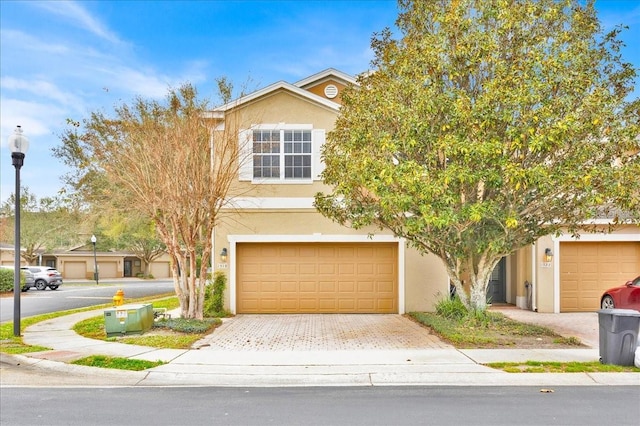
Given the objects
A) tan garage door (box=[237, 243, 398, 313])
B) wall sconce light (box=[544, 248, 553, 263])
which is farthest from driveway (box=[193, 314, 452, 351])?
wall sconce light (box=[544, 248, 553, 263])

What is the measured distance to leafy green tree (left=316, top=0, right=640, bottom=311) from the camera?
9.38 metres

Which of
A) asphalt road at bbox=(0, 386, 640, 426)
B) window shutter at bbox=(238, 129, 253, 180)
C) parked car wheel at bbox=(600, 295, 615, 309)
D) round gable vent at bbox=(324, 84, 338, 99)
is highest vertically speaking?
round gable vent at bbox=(324, 84, 338, 99)

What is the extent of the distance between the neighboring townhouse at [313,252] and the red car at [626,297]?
1.71m

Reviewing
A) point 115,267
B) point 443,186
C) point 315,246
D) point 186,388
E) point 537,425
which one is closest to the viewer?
point 537,425

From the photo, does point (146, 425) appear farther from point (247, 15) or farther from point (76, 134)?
point (76, 134)

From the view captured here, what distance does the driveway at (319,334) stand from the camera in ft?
32.4

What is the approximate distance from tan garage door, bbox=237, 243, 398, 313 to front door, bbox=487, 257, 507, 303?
14.4ft

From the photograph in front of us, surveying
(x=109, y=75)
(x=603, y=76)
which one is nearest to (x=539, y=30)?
(x=603, y=76)

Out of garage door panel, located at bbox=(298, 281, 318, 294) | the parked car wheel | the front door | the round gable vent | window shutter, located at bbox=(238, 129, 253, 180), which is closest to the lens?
the parked car wheel

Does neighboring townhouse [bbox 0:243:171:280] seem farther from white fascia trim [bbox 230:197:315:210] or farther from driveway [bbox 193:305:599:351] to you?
driveway [bbox 193:305:599:351]

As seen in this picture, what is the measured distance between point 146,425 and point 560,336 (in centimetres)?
927

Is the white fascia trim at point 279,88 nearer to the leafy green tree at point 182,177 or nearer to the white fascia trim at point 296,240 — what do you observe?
the leafy green tree at point 182,177

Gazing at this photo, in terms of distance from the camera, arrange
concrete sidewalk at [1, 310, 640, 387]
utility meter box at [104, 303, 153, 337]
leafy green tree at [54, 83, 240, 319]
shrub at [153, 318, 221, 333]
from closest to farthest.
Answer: concrete sidewalk at [1, 310, 640, 387]
utility meter box at [104, 303, 153, 337]
shrub at [153, 318, 221, 333]
leafy green tree at [54, 83, 240, 319]

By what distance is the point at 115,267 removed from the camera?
2028 inches
